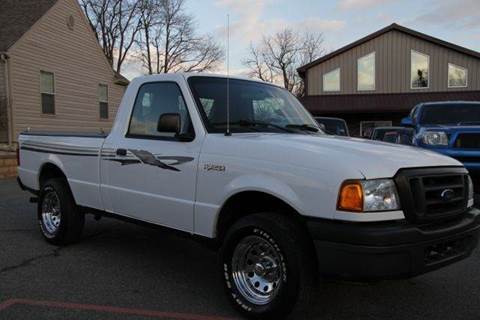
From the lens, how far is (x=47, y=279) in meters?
4.91

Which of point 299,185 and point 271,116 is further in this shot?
point 271,116

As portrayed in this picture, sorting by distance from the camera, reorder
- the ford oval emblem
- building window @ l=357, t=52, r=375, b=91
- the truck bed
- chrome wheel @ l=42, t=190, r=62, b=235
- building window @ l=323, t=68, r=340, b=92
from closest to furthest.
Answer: the ford oval emblem
the truck bed
chrome wheel @ l=42, t=190, r=62, b=235
building window @ l=357, t=52, r=375, b=91
building window @ l=323, t=68, r=340, b=92

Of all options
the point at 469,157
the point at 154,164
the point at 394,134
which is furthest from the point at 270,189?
the point at 394,134

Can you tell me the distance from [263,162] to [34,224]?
196 inches

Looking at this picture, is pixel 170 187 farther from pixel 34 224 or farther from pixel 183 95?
pixel 34 224

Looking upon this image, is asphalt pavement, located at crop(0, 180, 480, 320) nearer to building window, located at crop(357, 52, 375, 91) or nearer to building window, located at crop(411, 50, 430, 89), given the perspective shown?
building window, located at crop(357, 52, 375, 91)

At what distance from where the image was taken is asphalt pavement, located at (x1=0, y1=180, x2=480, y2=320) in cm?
412

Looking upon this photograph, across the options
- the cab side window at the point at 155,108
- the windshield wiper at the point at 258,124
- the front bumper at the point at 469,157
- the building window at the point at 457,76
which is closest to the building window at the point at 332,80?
the building window at the point at 457,76

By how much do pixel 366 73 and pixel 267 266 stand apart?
24.8m

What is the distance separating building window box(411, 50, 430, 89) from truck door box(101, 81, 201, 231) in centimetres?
2404

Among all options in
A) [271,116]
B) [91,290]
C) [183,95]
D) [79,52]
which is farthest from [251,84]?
[79,52]

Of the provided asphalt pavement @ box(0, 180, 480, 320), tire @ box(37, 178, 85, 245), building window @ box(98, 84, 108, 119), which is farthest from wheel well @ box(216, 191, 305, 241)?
building window @ box(98, 84, 108, 119)

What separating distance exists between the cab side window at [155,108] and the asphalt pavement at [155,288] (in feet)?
3.34

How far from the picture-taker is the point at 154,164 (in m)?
4.68
